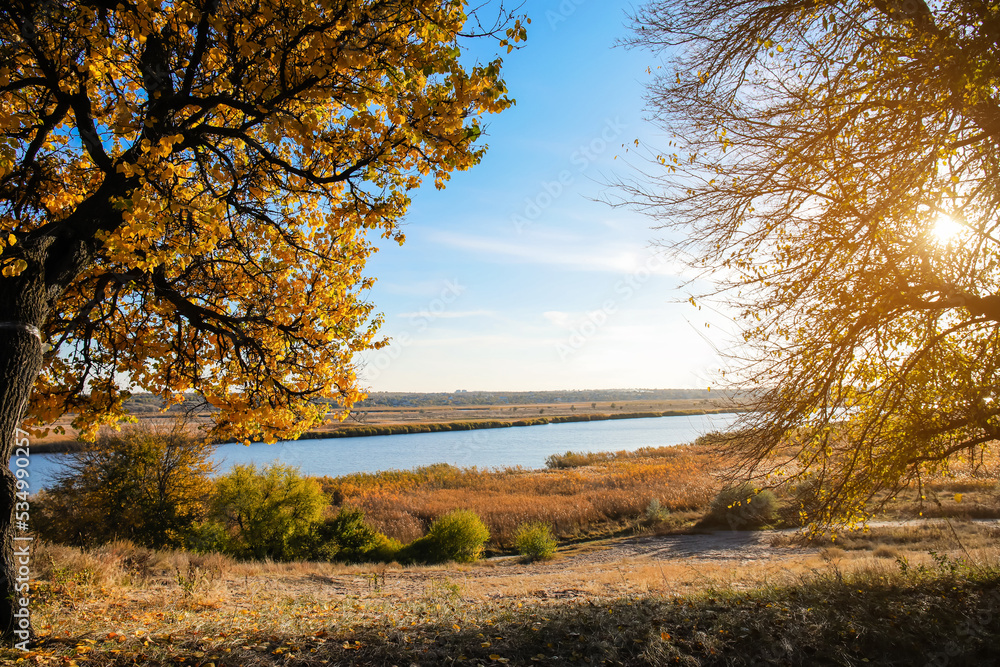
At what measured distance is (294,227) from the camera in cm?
595

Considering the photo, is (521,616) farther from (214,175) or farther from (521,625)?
(214,175)

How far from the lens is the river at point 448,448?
149 feet

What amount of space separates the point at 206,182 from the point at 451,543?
615 inches

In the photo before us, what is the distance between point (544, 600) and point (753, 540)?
12.6 metres

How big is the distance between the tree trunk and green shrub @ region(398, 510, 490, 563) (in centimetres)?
1434

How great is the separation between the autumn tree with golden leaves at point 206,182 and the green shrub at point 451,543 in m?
12.8

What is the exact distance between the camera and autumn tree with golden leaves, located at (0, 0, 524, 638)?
3.86m

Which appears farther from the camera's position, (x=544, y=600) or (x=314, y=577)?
(x=314, y=577)

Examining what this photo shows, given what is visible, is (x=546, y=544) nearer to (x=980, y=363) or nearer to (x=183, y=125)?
(x=980, y=363)

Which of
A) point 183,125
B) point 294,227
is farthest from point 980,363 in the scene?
point 183,125

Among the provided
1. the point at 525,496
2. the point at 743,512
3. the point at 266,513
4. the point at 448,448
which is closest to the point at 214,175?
the point at 266,513

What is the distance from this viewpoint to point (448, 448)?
194 feet

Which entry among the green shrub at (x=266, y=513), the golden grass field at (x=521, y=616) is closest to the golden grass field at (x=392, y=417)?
the golden grass field at (x=521, y=616)

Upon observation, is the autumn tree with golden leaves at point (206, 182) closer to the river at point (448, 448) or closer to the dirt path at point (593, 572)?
the dirt path at point (593, 572)
